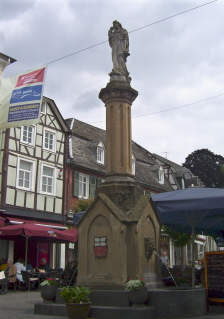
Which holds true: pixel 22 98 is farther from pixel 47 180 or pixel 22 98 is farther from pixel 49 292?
pixel 47 180

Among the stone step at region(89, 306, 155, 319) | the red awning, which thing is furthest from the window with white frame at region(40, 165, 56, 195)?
the stone step at region(89, 306, 155, 319)

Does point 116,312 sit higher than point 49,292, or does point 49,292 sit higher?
point 49,292

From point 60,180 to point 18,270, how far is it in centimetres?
902

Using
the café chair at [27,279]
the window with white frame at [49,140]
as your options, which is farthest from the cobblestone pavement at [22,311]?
the window with white frame at [49,140]

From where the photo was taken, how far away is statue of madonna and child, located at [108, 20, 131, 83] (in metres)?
11.6

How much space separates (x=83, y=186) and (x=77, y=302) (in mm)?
20069

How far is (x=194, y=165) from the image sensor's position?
6366 cm

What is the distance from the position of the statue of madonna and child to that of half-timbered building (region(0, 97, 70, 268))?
11450 mm

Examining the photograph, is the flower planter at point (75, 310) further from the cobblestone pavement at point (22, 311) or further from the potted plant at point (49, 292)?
the potted plant at point (49, 292)

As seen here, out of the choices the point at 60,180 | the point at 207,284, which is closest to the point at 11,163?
the point at 60,180

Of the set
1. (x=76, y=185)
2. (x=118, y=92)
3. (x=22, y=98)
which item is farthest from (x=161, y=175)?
(x=118, y=92)

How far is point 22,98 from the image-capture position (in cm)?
1284

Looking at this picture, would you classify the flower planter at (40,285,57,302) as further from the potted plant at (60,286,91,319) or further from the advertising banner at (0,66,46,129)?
the advertising banner at (0,66,46,129)

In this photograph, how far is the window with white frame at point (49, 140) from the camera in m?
25.7
